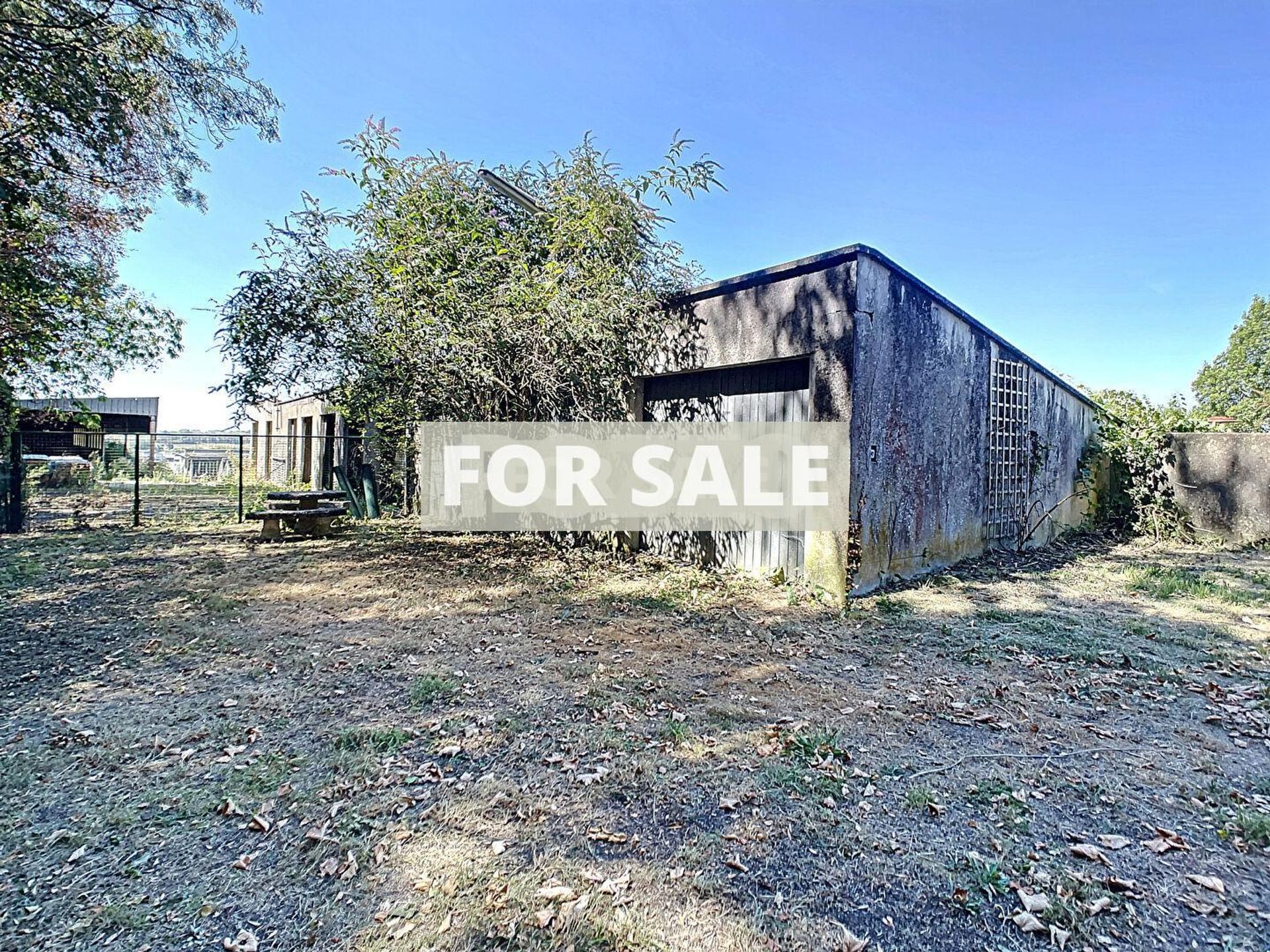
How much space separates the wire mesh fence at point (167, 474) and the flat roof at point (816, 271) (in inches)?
260

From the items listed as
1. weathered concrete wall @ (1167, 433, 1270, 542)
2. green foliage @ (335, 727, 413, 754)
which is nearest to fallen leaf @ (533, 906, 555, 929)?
green foliage @ (335, 727, 413, 754)

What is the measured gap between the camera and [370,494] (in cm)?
1035

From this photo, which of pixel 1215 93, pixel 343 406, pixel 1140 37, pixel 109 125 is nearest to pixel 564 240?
pixel 343 406

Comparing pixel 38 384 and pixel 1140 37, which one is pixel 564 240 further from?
pixel 38 384

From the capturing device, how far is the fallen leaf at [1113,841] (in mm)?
1910

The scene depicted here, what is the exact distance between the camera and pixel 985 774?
7.75 ft

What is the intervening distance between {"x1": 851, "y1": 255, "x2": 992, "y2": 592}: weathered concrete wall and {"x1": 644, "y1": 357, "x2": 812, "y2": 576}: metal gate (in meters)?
0.58

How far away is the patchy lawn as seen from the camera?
161 centimetres

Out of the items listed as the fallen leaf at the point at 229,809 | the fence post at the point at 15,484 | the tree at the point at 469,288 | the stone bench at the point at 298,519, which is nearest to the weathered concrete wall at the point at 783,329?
the tree at the point at 469,288

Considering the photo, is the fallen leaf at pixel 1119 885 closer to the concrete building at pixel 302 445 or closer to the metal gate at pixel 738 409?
the metal gate at pixel 738 409

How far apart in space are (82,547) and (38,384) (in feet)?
12.6

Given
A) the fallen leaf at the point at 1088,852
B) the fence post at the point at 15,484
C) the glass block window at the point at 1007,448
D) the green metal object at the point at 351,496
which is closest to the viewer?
the fallen leaf at the point at 1088,852

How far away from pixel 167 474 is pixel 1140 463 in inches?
959

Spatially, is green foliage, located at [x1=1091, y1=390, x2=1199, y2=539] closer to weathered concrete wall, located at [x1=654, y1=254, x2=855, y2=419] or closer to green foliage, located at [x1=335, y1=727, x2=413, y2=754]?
weathered concrete wall, located at [x1=654, y1=254, x2=855, y2=419]
